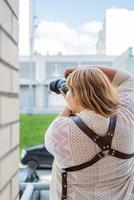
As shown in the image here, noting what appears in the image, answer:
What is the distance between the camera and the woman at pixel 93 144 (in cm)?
102

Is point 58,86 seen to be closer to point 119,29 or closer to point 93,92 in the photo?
point 93,92

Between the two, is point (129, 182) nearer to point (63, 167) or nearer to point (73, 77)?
point (63, 167)

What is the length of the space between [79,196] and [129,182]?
161 millimetres

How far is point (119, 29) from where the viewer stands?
2609 mm

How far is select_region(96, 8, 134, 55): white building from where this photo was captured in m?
2.62

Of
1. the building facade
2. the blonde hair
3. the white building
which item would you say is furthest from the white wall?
the blonde hair

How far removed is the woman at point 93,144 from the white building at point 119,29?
1.64 meters

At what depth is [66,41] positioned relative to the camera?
395cm

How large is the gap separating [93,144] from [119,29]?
175 centimetres

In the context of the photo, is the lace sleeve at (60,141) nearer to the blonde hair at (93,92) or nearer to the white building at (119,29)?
the blonde hair at (93,92)

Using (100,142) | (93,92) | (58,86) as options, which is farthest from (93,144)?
(58,86)

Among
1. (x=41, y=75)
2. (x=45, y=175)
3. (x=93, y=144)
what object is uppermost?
(x=41, y=75)

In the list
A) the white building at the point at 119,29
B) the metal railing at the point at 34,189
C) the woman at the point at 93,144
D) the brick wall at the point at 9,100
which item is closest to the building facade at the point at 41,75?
the white building at the point at 119,29

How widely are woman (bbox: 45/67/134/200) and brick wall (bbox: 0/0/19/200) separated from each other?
15 centimetres
